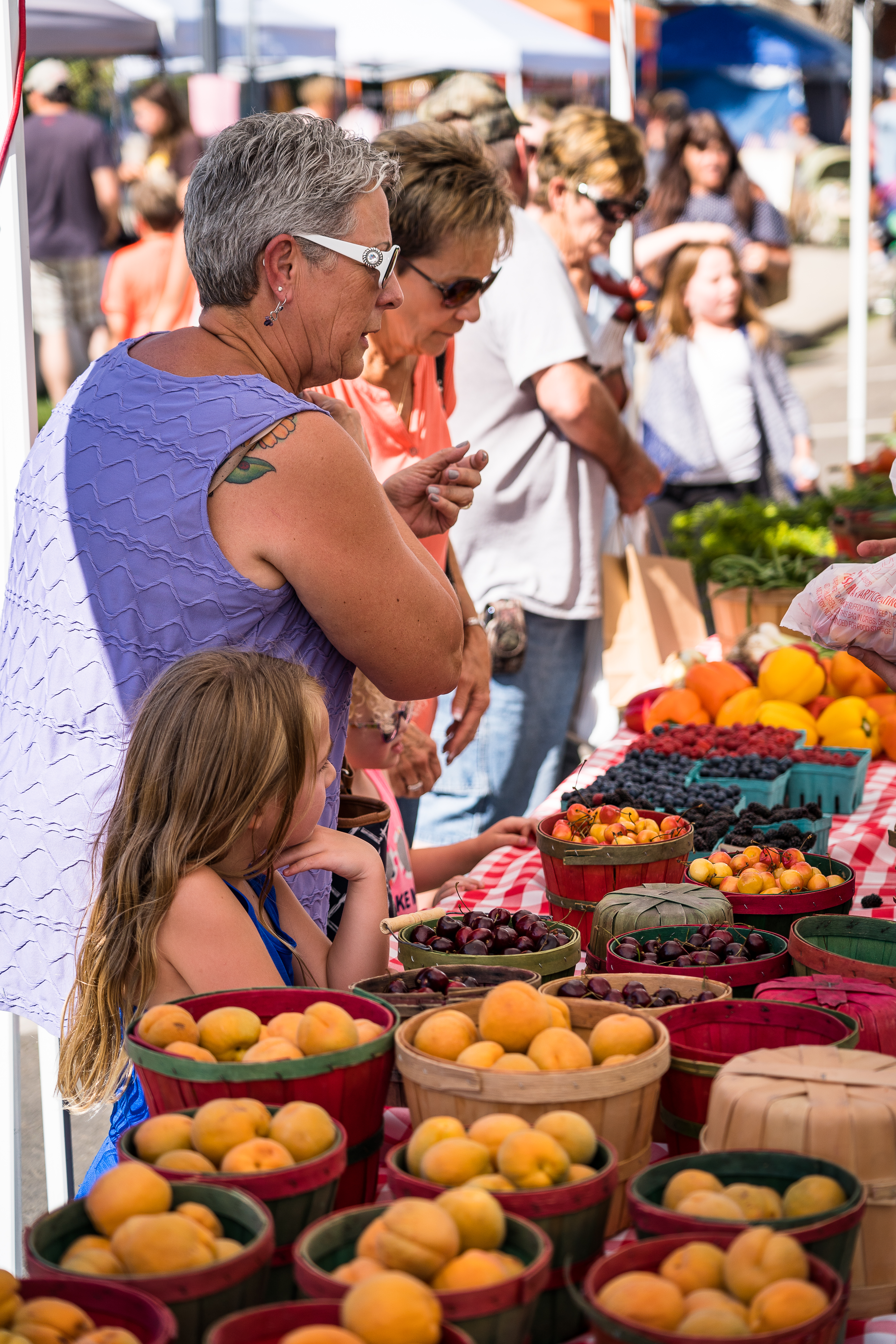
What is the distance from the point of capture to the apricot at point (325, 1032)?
1184mm

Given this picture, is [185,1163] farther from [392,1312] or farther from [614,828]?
[614,828]

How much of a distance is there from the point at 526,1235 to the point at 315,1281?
6.1 inches

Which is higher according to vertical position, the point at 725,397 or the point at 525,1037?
the point at 725,397

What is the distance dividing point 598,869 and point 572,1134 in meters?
1.01

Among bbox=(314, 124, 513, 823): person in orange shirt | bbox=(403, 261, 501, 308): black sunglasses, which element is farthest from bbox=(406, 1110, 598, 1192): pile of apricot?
bbox=(403, 261, 501, 308): black sunglasses

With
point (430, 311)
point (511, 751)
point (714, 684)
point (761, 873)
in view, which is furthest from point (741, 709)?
point (761, 873)

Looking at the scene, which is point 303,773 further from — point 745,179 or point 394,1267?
point 745,179

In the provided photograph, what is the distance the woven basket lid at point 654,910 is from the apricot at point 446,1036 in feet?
1.61

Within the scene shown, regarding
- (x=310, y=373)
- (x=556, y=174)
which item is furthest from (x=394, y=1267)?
(x=556, y=174)

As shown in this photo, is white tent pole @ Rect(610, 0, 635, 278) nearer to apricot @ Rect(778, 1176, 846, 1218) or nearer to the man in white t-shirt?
the man in white t-shirt

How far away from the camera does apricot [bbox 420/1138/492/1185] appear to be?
40.4 inches

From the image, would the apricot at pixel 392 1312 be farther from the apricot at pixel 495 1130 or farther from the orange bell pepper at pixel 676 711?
the orange bell pepper at pixel 676 711

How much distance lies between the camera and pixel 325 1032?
1188mm

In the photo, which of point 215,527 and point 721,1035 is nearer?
point 721,1035
